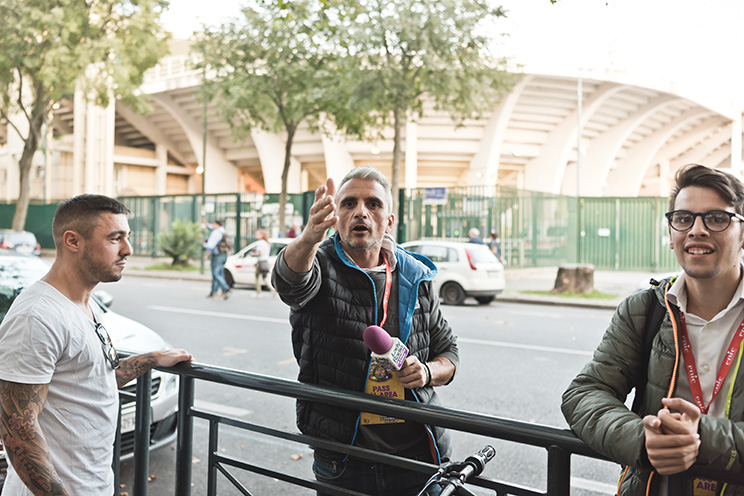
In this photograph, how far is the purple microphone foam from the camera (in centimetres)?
196

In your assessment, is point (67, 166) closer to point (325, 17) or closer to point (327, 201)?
point (325, 17)

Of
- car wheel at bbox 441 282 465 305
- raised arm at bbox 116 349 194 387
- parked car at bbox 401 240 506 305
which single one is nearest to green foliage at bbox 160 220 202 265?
parked car at bbox 401 240 506 305

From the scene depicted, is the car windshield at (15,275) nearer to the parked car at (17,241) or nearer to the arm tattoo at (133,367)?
the arm tattoo at (133,367)

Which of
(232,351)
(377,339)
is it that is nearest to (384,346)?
(377,339)

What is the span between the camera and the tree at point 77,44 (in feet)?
63.6

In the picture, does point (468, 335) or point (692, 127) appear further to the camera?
point (692, 127)

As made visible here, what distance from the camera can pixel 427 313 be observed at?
2.50 meters

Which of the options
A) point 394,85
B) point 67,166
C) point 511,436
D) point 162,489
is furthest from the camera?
point 67,166

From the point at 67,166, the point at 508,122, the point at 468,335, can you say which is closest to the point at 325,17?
the point at 468,335

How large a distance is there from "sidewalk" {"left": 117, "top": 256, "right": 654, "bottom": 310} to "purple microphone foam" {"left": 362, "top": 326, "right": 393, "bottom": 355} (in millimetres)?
12617

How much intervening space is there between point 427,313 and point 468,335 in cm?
787

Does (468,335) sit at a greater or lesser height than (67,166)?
lesser

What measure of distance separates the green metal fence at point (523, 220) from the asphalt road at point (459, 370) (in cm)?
763

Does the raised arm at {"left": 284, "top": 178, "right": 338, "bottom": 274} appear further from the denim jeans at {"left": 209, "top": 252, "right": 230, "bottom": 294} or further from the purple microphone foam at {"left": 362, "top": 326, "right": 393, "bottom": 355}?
the denim jeans at {"left": 209, "top": 252, "right": 230, "bottom": 294}
